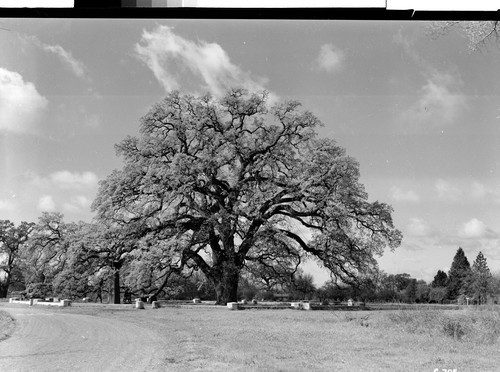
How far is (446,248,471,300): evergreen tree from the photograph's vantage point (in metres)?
5.85

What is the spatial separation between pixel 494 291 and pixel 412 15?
3706mm

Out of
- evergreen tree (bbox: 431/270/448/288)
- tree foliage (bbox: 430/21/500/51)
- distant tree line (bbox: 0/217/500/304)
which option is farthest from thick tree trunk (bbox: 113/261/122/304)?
tree foliage (bbox: 430/21/500/51)

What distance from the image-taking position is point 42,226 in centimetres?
644

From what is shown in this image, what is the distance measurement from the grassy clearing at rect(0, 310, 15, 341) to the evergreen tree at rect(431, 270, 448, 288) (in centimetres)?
486

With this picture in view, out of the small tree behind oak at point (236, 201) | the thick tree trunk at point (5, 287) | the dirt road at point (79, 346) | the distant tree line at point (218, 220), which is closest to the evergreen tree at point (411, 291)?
the distant tree line at point (218, 220)

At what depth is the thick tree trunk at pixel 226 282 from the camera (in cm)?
732

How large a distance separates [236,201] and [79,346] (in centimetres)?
314

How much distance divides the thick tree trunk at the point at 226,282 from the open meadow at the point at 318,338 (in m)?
0.24

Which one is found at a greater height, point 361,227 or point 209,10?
point 209,10

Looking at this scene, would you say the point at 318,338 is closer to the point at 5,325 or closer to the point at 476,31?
the point at 5,325

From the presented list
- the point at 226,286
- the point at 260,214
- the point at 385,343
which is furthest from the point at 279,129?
the point at 385,343

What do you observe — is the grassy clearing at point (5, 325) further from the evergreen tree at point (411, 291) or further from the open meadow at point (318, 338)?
the evergreen tree at point (411, 291)

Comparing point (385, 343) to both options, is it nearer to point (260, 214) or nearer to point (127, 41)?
point (260, 214)

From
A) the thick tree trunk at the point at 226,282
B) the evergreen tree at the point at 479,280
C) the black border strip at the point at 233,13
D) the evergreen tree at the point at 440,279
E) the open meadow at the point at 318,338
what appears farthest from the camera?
the thick tree trunk at the point at 226,282
